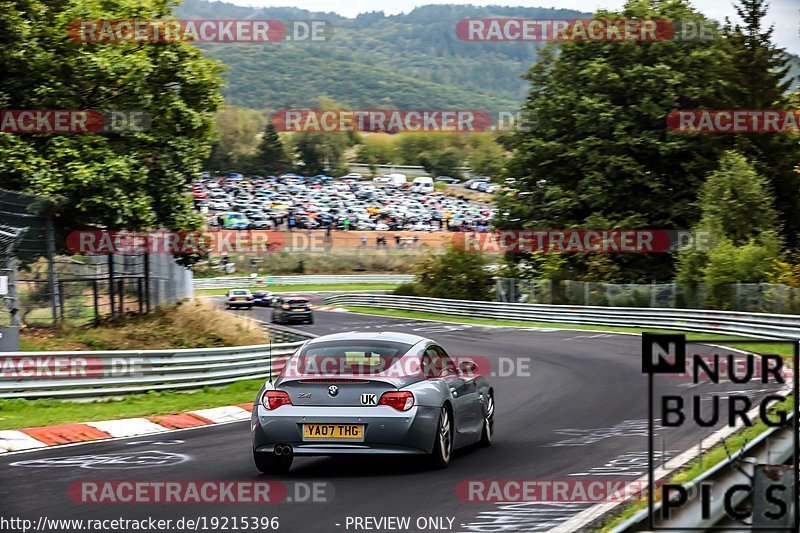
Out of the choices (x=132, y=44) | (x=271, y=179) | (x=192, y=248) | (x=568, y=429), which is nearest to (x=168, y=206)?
(x=192, y=248)

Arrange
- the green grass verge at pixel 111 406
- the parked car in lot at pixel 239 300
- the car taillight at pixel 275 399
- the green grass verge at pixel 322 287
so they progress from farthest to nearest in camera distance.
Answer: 1. the green grass verge at pixel 322 287
2. the parked car in lot at pixel 239 300
3. the green grass verge at pixel 111 406
4. the car taillight at pixel 275 399

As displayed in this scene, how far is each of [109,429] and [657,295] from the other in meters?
27.8

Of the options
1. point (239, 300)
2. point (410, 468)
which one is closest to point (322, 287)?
point (239, 300)

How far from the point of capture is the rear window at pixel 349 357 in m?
10.8

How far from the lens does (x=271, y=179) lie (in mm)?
144500

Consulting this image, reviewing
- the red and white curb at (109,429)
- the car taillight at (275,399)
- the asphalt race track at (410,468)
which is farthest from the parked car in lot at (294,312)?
the car taillight at (275,399)

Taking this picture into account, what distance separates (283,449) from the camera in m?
10.3

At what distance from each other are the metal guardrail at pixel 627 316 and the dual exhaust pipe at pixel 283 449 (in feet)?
71.8

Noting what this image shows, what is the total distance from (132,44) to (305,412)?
17249 mm

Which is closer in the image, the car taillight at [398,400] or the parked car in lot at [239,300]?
the car taillight at [398,400]

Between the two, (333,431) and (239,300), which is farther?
(239,300)

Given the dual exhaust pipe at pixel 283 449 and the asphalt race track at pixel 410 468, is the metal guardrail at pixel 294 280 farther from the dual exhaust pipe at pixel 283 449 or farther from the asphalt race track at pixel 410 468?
the dual exhaust pipe at pixel 283 449

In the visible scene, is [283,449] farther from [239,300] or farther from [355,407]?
[239,300]

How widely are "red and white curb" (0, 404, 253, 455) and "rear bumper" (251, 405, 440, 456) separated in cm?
431
